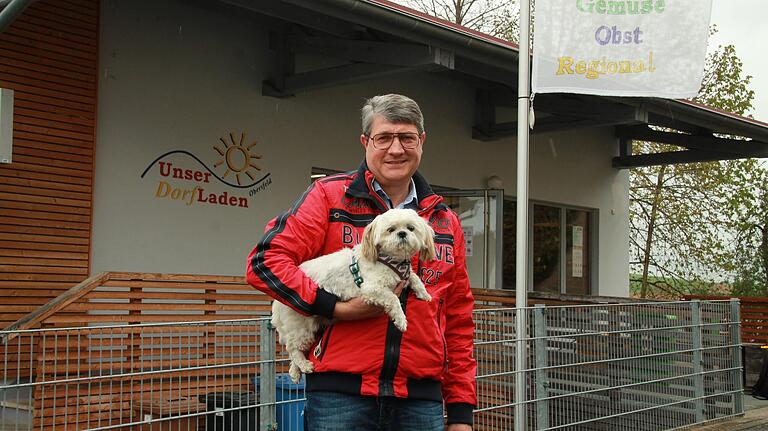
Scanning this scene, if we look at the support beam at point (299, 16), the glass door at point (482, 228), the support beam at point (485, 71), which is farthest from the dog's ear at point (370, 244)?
the glass door at point (482, 228)

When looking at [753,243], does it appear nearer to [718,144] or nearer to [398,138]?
[718,144]

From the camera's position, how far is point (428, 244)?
8.71 feet

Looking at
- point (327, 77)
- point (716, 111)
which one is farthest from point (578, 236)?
point (327, 77)

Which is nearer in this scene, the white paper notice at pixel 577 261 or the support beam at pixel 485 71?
the support beam at pixel 485 71

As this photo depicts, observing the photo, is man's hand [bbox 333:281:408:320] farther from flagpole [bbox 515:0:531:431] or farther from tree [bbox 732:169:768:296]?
tree [bbox 732:169:768:296]

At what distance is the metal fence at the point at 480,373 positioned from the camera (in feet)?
13.1

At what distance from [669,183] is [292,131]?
16215mm

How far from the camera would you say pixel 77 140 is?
843cm

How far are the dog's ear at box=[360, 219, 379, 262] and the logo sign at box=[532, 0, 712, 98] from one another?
3.76 metres

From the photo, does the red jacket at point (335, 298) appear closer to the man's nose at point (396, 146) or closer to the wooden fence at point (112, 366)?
the man's nose at point (396, 146)

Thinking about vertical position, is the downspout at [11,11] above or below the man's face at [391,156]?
above

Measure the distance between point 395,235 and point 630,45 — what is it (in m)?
4.00

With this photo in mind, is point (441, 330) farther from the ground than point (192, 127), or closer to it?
closer to it

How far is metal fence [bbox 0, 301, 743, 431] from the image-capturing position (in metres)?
4.00
